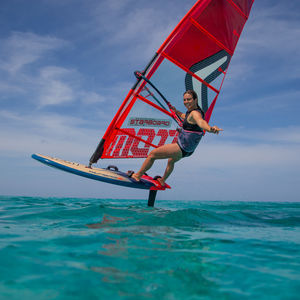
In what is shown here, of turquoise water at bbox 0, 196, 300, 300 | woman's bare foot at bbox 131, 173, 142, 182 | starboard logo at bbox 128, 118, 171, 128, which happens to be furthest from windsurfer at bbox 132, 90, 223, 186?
turquoise water at bbox 0, 196, 300, 300

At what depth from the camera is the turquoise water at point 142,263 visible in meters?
2.27

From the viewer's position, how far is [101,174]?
770 centimetres

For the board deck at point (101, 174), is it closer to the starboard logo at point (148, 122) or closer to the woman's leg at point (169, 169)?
the woman's leg at point (169, 169)

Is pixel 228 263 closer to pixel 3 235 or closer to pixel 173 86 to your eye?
pixel 3 235

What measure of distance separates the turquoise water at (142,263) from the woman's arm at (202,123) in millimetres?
1798

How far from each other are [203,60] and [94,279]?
690cm

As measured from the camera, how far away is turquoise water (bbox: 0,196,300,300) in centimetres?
227

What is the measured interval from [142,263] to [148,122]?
5198 mm

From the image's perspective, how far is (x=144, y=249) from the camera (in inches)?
131

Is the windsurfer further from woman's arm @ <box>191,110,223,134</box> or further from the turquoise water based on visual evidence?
the turquoise water

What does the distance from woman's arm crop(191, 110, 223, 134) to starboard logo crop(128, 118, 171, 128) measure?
5.81ft

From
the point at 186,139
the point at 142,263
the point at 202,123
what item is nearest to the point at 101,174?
the point at 186,139

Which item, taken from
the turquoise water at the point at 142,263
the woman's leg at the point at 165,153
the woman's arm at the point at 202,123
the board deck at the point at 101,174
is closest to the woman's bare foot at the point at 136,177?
the board deck at the point at 101,174

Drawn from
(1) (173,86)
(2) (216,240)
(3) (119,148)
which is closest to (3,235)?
(2) (216,240)
